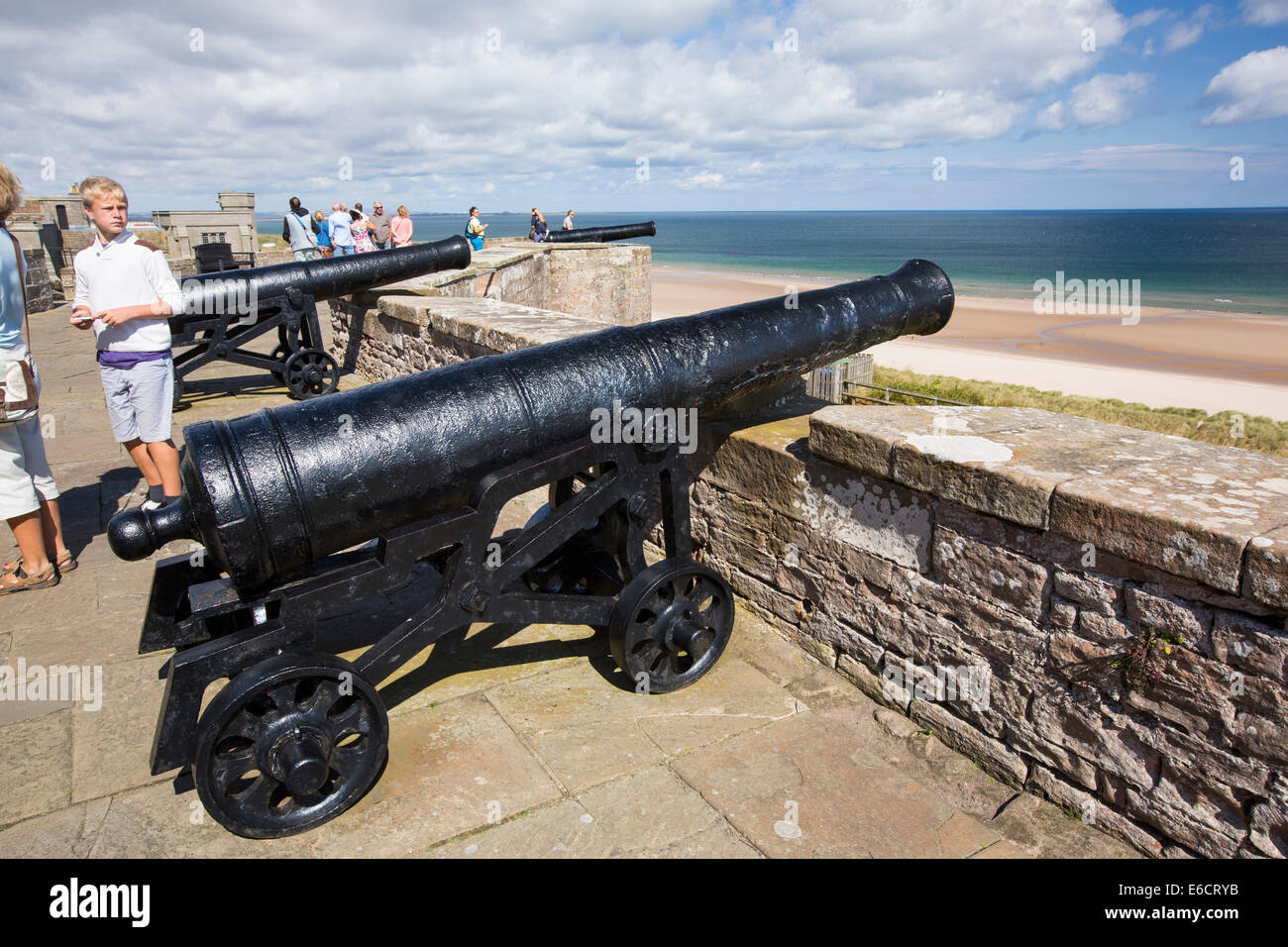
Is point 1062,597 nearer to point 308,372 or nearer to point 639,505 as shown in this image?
point 639,505

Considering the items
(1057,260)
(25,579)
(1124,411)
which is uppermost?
(1057,260)

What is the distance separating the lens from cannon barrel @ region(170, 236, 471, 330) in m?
7.33

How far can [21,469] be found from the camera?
389 centimetres

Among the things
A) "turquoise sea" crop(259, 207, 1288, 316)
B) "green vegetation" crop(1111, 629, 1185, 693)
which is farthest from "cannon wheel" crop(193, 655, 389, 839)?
"turquoise sea" crop(259, 207, 1288, 316)

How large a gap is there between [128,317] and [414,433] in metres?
2.34

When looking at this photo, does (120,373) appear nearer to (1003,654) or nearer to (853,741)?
(853,741)

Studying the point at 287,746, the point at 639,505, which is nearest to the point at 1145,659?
the point at 639,505

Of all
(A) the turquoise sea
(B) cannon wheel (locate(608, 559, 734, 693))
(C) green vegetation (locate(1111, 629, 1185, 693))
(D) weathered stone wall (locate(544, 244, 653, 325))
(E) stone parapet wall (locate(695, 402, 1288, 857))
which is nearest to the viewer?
(E) stone parapet wall (locate(695, 402, 1288, 857))

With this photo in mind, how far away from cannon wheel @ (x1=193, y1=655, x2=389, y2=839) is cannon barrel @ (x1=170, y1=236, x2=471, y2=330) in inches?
230

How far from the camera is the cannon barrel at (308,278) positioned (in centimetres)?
733

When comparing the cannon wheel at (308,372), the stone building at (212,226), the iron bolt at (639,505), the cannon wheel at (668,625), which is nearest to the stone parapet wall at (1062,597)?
the cannon wheel at (668,625)

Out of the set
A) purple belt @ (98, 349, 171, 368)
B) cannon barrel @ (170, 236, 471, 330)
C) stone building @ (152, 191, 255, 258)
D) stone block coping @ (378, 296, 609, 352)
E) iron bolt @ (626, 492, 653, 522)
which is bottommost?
iron bolt @ (626, 492, 653, 522)

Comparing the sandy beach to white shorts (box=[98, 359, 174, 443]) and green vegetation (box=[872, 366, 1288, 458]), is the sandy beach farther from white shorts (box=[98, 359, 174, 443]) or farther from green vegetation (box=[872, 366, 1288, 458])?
white shorts (box=[98, 359, 174, 443])

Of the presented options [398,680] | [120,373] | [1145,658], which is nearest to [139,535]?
[398,680]
